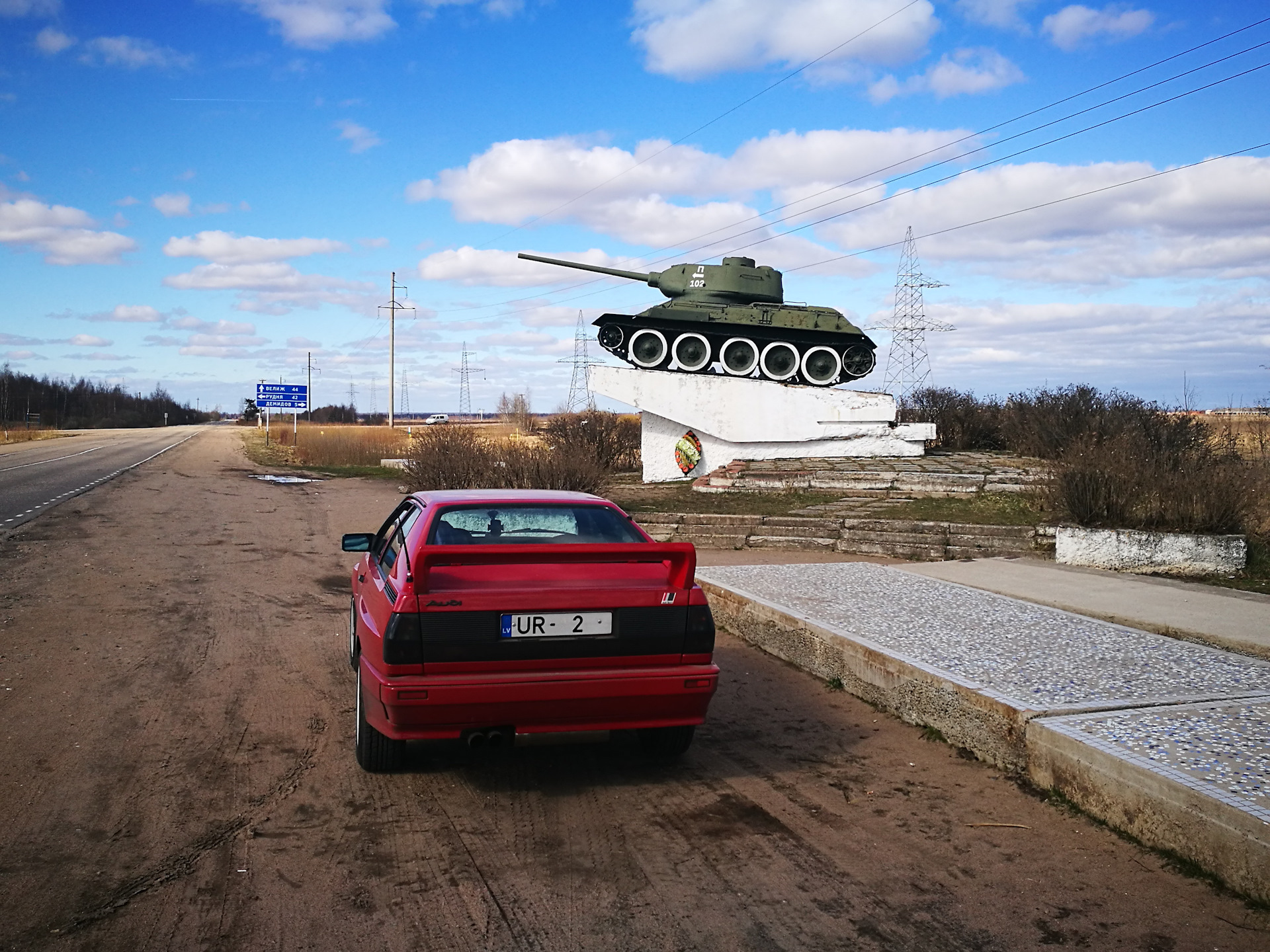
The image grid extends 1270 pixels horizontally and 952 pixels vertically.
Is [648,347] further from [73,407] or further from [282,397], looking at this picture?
[73,407]

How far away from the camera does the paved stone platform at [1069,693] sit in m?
3.58

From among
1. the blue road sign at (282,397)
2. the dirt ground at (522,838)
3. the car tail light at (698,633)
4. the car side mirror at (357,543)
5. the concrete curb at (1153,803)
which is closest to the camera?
the dirt ground at (522,838)

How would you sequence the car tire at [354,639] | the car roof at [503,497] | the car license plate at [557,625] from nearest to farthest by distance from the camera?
1. the car license plate at [557,625]
2. the car roof at [503,497]
3. the car tire at [354,639]

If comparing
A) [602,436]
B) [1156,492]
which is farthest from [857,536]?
[602,436]

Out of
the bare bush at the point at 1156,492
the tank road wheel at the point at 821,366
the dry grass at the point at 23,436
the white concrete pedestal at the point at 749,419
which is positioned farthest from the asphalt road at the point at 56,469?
the tank road wheel at the point at 821,366

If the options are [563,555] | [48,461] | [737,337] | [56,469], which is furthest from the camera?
[48,461]

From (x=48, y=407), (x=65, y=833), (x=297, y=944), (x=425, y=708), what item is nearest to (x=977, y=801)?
(x=425, y=708)

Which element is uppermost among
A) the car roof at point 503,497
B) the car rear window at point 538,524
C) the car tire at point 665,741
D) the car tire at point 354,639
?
the car roof at point 503,497

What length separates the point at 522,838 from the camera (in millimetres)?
3883

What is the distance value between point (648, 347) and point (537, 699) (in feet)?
66.3

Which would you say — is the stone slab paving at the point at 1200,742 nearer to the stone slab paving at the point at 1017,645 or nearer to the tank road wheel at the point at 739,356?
the stone slab paving at the point at 1017,645

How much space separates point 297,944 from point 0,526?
44.9ft

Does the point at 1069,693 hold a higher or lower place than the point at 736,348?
lower

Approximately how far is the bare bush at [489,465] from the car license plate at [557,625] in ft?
35.9
